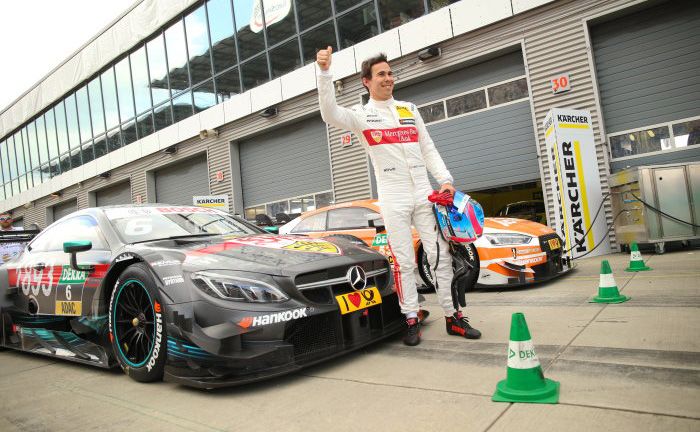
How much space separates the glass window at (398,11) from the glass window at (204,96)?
6.31 metres

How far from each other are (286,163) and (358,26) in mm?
4117

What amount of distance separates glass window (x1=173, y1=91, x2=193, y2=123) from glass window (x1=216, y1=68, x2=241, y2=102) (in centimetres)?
147

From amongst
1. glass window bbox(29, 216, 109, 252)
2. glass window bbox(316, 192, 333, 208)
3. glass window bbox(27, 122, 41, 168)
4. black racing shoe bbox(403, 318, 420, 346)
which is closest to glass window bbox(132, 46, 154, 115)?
glass window bbox(316, 192, 333, 208)

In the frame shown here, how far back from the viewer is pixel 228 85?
45.5 ft

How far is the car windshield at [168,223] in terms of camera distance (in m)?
3.45

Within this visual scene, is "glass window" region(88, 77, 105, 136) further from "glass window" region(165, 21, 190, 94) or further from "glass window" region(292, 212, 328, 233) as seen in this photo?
"glass window" region(292, 212, 328, 233)

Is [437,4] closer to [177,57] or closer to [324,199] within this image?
[324,199]

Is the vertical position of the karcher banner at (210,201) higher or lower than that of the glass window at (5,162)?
lower

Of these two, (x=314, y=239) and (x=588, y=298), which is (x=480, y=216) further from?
(x=588, y=298)

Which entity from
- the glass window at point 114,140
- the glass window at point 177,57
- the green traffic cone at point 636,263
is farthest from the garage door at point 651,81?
the glass window at point 114,140

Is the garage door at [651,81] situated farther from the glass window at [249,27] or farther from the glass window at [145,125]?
the glass window at [145,125]

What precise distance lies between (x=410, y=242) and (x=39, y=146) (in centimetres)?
2609

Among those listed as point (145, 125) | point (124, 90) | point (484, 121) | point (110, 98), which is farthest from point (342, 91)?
point (110, 98)

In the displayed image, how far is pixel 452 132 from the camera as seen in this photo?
987cm
